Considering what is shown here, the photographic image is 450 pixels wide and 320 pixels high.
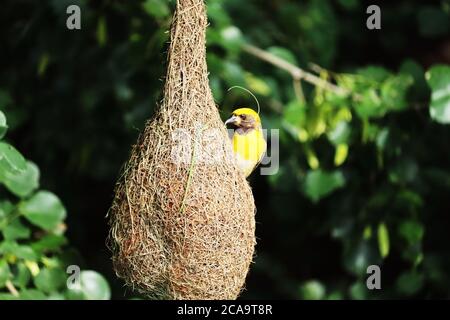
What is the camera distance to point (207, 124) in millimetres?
2621

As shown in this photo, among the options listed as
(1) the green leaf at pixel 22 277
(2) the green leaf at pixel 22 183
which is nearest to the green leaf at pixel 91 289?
(1) the green leaf at pixel 22 277

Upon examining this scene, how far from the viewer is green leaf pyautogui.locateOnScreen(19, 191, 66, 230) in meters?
3.40

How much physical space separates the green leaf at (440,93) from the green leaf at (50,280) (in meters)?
1.55

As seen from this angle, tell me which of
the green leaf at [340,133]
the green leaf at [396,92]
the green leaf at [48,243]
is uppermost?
the green leaf at [396,92]

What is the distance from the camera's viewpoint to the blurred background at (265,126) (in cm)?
354

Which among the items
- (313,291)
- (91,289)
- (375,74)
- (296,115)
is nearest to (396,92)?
(375,74)

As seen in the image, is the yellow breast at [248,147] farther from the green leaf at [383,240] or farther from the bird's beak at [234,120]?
the green leaf at [383,240]

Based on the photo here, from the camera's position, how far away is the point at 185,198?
254cm

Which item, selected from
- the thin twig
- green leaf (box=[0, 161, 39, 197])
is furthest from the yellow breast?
the thin twig

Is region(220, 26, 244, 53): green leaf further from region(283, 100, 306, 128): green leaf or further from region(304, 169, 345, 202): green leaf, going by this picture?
region(304, 169, 345, 202): green leaf

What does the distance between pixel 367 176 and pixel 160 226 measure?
70.6 inches

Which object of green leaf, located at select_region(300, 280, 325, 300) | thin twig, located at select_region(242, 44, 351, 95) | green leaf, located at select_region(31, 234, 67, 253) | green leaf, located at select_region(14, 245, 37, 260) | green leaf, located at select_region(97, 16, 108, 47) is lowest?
green leaf, located at select_region(300, 280, 325, 300)
